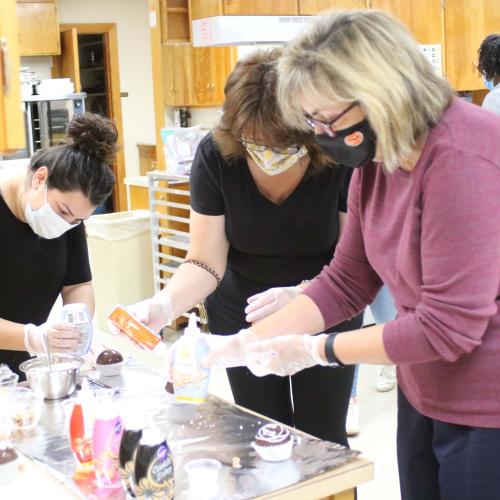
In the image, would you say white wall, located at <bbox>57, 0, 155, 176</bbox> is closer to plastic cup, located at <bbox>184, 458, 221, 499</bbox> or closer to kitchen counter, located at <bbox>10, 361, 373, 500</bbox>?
kitchen counter, located at <bbox>10, 361, 373, 500</bbox>

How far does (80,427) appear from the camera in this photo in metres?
1.57

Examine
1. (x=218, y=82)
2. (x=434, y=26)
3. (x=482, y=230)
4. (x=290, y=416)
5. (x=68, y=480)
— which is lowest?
(x=290, y=416)

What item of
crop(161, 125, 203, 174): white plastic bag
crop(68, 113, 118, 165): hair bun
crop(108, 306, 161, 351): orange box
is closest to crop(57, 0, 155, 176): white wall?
crop(161, 125, 203, 174): white plastic bag

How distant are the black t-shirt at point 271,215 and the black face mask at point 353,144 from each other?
585 millimetres

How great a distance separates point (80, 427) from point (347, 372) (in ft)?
2.84

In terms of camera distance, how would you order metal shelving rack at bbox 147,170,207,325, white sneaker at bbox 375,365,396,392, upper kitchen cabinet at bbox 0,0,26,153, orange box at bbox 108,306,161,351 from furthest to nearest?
1. metal shelving rack at bbox 147,170,207,325
2. white sneaker at bbox 375,365,396,392
3. orange box at bbox 108,306,161,351
4. upper kitchen cabinet at bbox 0,0,26,153

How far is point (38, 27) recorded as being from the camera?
7820mm

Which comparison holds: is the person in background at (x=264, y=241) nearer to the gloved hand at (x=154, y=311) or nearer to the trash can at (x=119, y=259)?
the gloved hand at (x=154, y=311)

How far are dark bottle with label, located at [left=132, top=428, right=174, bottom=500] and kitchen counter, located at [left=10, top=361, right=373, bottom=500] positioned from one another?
85 mm

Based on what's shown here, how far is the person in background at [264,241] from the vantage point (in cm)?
211

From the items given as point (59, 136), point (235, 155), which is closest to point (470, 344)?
point (235, 155)

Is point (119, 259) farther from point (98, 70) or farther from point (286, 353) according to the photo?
point (98, 70)

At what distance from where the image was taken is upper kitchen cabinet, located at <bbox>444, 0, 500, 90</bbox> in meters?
5.83

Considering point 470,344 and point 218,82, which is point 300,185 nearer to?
point 470,344
